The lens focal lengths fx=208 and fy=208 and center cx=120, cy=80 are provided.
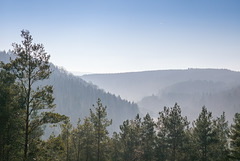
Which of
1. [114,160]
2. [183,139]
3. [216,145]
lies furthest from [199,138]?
[114,160]

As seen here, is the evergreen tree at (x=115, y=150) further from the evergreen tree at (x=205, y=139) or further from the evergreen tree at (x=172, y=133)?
the evergreen tree at (x=205, y=139)

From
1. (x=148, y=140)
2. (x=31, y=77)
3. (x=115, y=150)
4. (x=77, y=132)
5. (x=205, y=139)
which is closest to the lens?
(x=31, y=77)

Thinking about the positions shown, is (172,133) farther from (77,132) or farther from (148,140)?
(77,132)

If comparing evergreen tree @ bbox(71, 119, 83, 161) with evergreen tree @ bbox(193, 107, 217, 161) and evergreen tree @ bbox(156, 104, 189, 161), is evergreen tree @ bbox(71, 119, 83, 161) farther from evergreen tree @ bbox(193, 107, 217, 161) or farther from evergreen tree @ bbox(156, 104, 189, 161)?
evergreen tree @ bbox(193, 107, 217, 161)

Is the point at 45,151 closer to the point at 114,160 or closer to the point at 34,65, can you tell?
the point at 34,65

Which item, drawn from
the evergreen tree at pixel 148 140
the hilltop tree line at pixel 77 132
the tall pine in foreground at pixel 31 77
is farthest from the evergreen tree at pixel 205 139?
the tall pine in foreground at pixel 31 77

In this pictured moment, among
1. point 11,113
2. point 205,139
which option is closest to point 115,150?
point 205,139

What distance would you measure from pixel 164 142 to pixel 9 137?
84.2 feet

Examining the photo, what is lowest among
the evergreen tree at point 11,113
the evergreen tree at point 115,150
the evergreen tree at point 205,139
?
the evergreen tree at point 115,150

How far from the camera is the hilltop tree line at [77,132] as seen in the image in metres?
15.6

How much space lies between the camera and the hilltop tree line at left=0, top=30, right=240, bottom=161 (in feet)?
51.3

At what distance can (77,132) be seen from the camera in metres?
34.3

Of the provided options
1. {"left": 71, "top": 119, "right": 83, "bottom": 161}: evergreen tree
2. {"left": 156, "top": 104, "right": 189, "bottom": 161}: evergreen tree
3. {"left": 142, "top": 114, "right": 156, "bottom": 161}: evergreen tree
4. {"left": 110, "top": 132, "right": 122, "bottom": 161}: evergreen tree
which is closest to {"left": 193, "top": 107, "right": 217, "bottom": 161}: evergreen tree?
{"left": 156, "top": 104, "right": 189, "bottom": 161}: evergreen tree

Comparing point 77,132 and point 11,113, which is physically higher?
point 11,113
